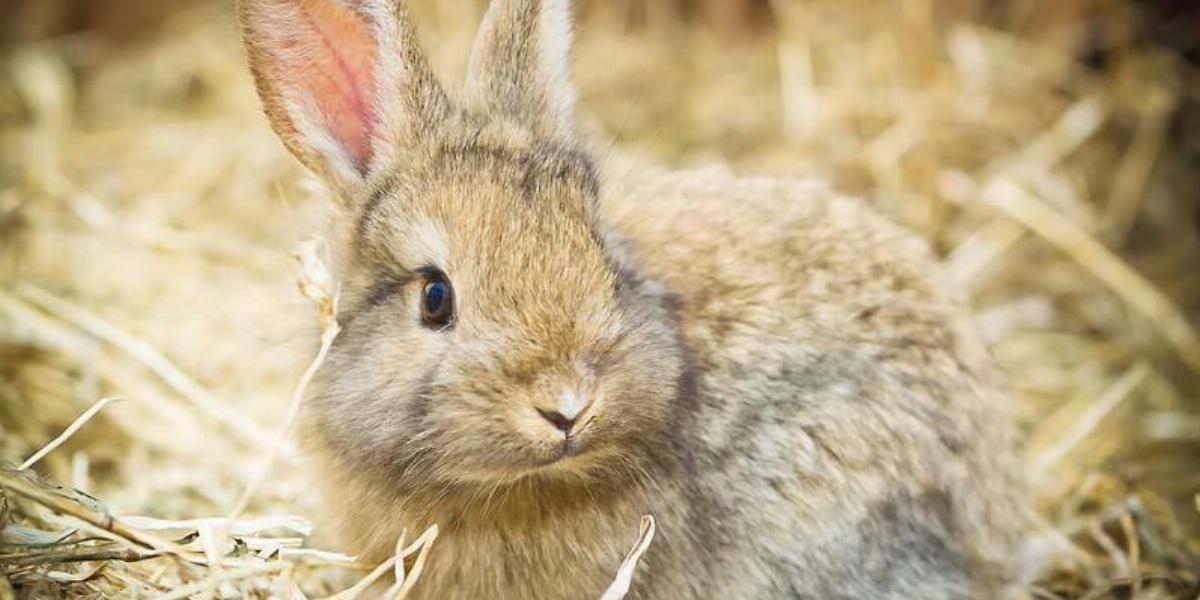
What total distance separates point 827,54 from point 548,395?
370 centimetres

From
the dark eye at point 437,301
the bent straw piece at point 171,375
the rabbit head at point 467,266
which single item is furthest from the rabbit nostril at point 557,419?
the bent straw piece at point 171,375

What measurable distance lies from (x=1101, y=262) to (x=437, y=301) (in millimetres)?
2915

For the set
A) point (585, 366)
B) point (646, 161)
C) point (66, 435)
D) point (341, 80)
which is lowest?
point (66, 435)

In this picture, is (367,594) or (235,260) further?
(235,260)

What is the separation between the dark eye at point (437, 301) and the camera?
8.62ft

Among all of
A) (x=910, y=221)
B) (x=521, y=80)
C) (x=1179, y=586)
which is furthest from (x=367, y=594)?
(x=910, y=221)

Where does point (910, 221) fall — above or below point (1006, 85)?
below

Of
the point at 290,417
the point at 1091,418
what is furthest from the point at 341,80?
the point at 1091,418

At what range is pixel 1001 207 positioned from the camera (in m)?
4.82

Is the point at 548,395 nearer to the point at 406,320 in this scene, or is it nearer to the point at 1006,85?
the point at 406,320

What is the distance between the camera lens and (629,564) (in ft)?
8.76

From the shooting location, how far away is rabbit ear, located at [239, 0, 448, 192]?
283cm

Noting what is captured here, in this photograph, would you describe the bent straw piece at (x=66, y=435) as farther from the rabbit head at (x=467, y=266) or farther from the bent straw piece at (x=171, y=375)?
the bent straw piece at (x=171, y=375)

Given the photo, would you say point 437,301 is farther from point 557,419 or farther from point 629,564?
point 629,564
